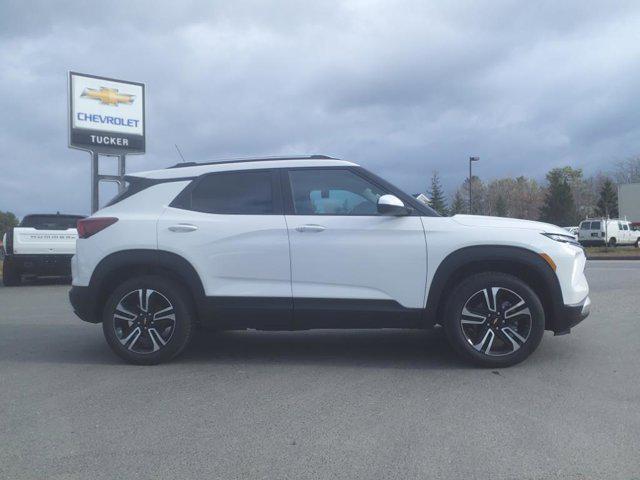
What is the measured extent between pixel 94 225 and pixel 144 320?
1.00 m

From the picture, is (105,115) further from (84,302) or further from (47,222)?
(84,302)

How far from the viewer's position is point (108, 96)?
24.5m

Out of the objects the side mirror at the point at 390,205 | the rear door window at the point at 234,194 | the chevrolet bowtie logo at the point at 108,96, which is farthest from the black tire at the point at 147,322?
the chevrolet bowtie logo at the point at 108,96

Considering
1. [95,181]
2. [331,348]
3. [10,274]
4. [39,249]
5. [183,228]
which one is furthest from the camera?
[95,181]

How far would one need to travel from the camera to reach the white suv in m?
5.26

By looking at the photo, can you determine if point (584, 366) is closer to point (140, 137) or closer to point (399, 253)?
point (399, 253)

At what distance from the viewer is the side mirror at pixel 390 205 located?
516 cm

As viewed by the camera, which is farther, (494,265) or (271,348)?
(271,348)

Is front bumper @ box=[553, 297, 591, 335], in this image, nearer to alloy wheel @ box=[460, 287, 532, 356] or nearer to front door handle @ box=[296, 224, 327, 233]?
alloy wheel @ box=[460, 287, 532, 356]

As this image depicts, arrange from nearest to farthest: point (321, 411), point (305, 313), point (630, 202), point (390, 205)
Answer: point (321, 411), point (390, 205), point (305, 313), point (630, 202)

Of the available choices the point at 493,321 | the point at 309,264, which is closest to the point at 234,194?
the point at 309,264

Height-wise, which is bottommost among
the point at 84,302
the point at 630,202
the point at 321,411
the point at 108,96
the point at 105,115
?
the point at 321,411

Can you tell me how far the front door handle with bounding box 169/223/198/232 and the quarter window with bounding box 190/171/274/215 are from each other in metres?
0.20

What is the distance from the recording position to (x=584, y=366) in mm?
→ 5484
